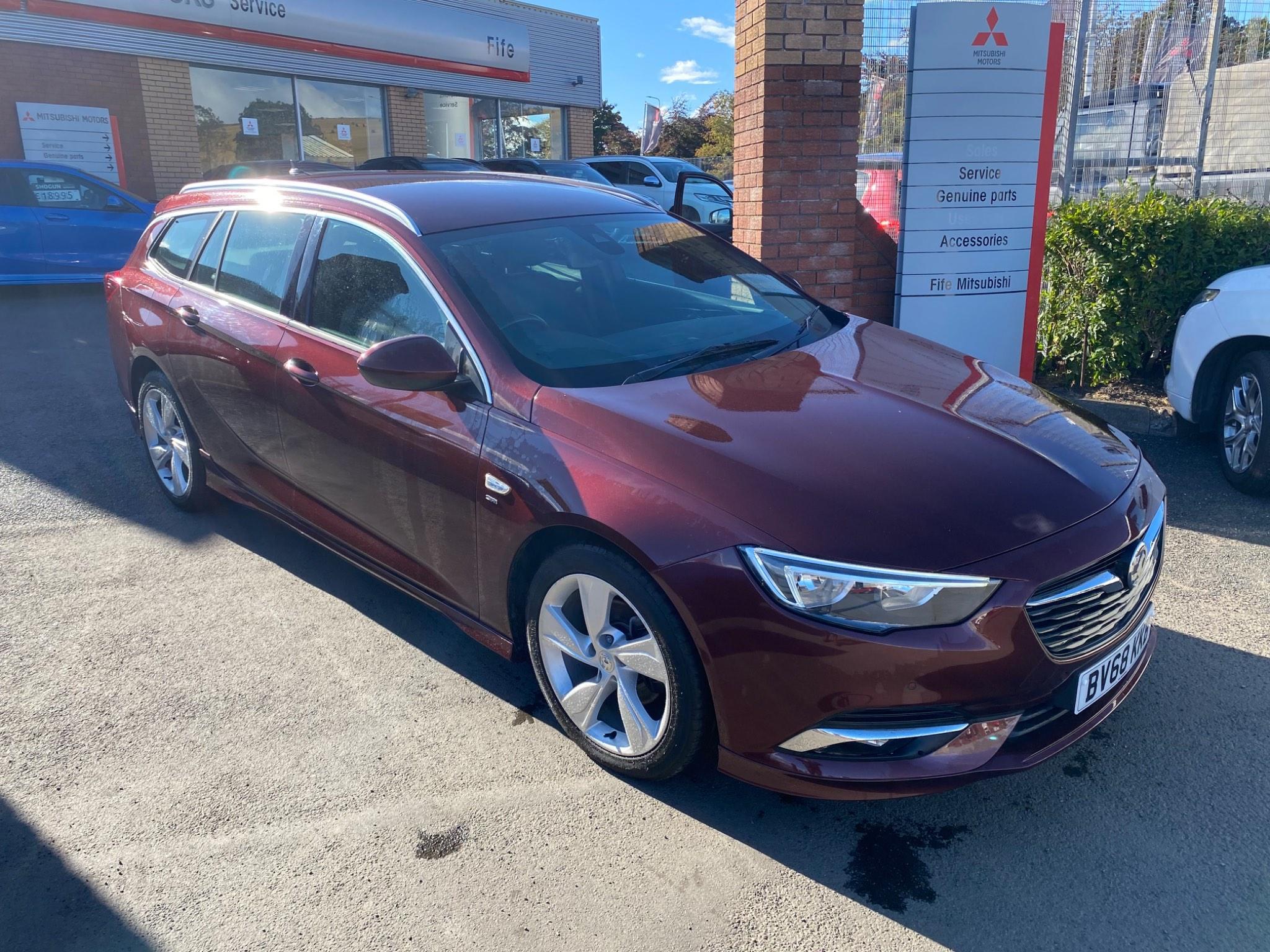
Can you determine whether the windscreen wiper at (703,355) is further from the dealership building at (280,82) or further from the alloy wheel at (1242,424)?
the dealership building at (280,82)

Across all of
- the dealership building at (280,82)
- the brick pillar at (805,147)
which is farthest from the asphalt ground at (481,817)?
the dealership building at (280,82)

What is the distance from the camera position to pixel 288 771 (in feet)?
10.0

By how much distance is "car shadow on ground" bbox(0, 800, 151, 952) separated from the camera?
2.42 m

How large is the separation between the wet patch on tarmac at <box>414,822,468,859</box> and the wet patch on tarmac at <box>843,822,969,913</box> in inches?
41.6

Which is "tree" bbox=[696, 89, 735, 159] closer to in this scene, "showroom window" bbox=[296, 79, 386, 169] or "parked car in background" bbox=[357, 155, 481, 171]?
"showroom window" bbox=[296, 79, 386, 169]

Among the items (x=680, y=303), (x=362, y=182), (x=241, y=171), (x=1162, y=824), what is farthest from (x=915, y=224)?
(x=241, y=171)

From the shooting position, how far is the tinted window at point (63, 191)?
11438 mm

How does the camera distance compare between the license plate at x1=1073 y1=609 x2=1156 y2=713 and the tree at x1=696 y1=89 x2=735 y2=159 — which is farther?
the tree at x1=696 y1=89 x2=735 y2=159

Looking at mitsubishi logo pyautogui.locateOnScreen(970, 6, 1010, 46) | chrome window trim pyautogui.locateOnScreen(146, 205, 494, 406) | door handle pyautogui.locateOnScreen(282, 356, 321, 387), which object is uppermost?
mitsubishi logo pyautogui.locateOnScreen(970, 6, 1010, 46)

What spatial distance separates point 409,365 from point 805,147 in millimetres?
3924

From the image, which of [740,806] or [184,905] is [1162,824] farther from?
[184,905]

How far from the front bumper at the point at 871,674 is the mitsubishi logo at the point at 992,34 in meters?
4.28

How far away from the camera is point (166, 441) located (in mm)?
5070

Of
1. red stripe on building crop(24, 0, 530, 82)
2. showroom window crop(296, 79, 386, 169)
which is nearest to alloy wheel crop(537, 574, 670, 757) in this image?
red stripe on building crop(24, 0, 530, 82)
